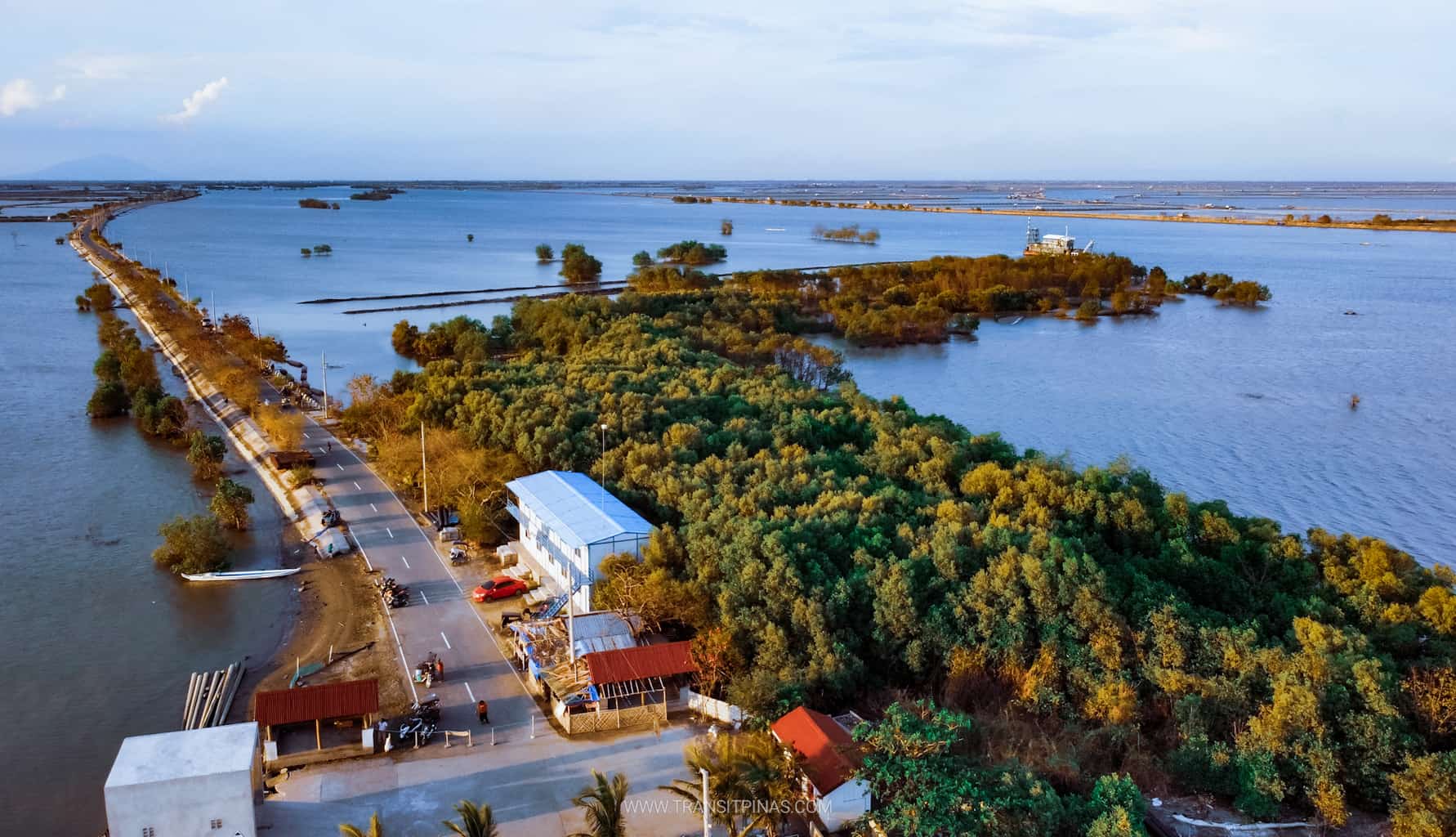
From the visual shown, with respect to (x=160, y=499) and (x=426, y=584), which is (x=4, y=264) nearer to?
(x=160, y=499)

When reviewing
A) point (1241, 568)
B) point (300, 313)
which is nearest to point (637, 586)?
point (1241, 568)

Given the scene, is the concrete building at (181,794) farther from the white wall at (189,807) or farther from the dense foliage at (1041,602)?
the dense foliage at (1041,602)

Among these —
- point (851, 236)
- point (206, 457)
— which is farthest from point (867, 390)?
point (851, 236)

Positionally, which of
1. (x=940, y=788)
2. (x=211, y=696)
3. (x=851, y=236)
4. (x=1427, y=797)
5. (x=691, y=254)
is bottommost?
(x=211, y=696)

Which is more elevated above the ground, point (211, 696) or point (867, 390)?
point (867, 390)

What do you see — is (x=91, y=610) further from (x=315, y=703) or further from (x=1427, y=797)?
(x=1427, y=797)

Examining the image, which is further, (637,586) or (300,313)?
(300,313)
